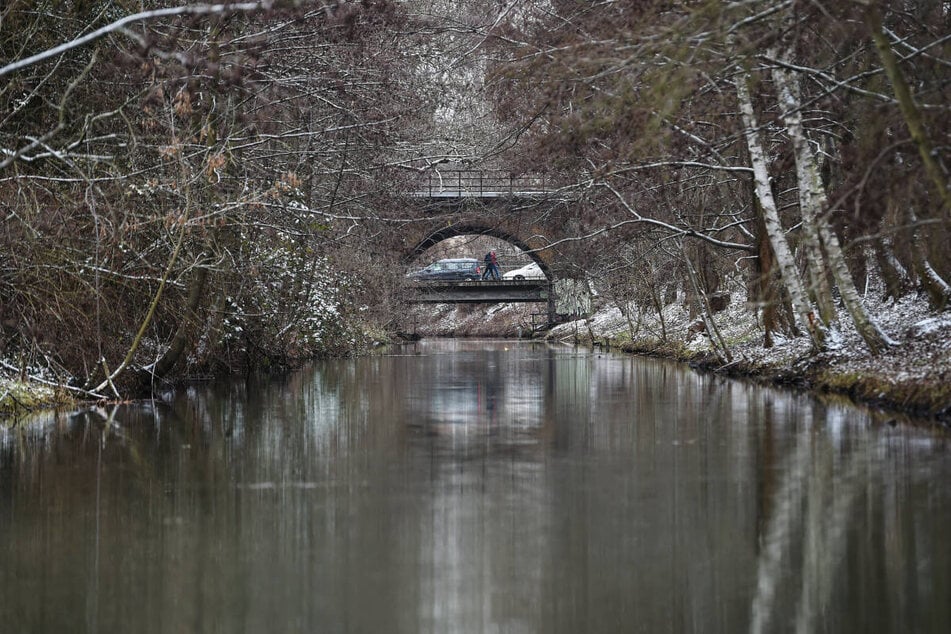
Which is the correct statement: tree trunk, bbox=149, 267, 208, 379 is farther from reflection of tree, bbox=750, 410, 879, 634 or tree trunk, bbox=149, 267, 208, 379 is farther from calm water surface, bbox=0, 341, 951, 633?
reflection of tree, bbox=750, 410, 879, 634

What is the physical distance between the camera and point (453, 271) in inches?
2933

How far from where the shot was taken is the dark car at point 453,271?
69625 mm

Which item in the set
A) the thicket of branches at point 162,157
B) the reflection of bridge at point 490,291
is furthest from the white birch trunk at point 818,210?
the reflection of bridge at point 490,291

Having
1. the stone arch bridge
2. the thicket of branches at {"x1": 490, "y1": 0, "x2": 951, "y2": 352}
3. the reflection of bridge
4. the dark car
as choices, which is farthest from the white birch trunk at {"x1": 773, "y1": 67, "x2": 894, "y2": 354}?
the reflection of bridge

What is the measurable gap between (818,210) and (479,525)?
1321 centimetres

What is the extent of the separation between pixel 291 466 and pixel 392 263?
37627 millimetres

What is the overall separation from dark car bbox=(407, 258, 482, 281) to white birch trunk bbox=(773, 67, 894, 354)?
46.2m

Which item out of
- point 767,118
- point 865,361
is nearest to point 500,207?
point 767,118

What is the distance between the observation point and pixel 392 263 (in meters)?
49.1

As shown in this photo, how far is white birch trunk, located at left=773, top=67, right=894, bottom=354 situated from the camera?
18734 millimetres

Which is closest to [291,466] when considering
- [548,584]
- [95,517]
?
[95,517]

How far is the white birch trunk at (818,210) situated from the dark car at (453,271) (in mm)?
46202

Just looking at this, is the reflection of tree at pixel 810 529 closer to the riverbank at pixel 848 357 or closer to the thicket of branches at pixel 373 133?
the thicket of branches at pixel 373 133

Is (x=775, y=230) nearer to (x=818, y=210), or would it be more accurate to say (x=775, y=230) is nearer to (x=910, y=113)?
(x=818, y=210)
